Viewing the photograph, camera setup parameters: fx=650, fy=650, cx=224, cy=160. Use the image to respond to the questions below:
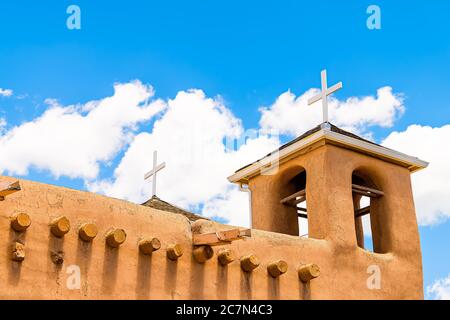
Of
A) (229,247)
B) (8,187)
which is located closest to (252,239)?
(229,247)

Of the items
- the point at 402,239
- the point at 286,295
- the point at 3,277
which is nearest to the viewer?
the point at 3,277

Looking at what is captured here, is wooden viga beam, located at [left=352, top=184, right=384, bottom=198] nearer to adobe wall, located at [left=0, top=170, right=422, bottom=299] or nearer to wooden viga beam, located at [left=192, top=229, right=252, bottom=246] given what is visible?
adobe wall, located at [left=0, top=170, right=422, bottom=299]

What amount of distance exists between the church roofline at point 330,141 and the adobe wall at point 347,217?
127 mm

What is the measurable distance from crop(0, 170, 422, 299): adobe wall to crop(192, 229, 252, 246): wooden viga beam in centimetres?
16

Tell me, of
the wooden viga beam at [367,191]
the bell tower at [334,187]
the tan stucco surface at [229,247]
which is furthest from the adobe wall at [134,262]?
the wooden viga beam at [367,191]

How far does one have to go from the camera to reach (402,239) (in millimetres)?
11023

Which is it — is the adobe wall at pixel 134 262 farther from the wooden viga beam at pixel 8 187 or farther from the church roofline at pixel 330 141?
the church roofline at pixel 330 141

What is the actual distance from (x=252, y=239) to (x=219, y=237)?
1.13 m
